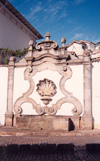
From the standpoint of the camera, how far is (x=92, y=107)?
1013 centimetres

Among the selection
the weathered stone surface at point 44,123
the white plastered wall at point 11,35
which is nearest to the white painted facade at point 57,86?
the weathered stone surface at point 44,123

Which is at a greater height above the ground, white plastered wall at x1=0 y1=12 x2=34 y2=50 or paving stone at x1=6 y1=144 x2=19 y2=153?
white plastered wall at x1=0 y1=12 x2=34 y2=50

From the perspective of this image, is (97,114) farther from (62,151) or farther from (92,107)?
(62,151)

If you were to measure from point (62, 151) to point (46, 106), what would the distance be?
4.89m

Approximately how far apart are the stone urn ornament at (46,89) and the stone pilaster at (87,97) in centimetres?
171

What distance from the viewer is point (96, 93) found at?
33.4 feet

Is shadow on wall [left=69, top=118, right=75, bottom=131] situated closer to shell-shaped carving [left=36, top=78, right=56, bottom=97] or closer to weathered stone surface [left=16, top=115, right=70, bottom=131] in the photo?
weathered stone surface [left=16, top=115, right=70, bottom=131]

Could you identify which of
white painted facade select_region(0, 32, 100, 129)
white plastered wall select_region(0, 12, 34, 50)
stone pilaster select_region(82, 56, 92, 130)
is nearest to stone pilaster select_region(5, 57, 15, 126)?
white painted facade select_region(0, 32, 100, 129)

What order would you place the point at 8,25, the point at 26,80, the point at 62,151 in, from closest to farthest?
the point at 62,151 → the point at 26,80 → the point at 8,25

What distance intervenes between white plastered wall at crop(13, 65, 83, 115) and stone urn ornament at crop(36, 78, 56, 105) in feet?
0.63

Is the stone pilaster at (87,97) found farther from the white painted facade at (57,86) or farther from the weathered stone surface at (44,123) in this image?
the weathered stone surface at (44,123)

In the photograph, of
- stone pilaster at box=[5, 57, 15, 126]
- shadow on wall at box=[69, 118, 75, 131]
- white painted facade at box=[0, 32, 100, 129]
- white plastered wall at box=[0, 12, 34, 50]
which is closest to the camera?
shadow on wall at box=[69, 118, 75, 131]

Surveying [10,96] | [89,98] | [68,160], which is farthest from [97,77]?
[68,160]

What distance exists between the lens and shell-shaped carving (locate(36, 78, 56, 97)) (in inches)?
416
